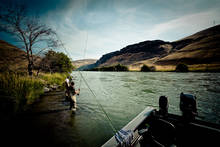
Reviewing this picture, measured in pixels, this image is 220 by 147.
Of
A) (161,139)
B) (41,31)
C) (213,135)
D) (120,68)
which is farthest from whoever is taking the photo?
(120,68)

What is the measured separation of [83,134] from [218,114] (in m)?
11.0

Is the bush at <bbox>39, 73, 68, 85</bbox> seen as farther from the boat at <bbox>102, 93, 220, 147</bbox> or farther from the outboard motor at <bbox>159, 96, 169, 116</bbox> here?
the outboard motor at <bbox>159, 96, 169, 116</bbox>

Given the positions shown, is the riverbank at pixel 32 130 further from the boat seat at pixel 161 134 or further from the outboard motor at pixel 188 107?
the outboard motor at pixel 188 107

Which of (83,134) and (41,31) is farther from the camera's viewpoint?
(41,31)

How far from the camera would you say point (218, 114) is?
7.59 meters

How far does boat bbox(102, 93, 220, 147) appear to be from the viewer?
2275mm

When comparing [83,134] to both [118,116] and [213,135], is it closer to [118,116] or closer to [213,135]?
[118,116]

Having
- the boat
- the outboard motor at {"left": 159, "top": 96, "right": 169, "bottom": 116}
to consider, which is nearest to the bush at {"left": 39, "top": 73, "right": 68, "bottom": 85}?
the boat

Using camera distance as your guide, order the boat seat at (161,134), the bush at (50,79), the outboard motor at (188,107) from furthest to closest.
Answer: the bush at (50,79), the outboard motor at (188,107), the boat seat at (161,134)

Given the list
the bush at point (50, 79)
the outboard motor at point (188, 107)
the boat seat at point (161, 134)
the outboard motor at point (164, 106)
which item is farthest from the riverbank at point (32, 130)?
the bush at point (50, 79)

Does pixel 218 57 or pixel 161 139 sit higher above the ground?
pixel 218 57

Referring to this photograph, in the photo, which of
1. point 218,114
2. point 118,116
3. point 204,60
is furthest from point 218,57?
point 118,116

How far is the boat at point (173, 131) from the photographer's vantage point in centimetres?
228

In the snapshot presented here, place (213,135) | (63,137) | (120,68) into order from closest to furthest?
(213,135), (63,137), (120,68)
